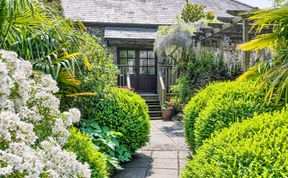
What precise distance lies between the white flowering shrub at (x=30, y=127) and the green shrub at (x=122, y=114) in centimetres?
194

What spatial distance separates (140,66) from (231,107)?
32.7 feet

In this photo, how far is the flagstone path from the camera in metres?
4.40

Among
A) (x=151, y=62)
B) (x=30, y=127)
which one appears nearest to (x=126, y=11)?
(x=151, y=62)

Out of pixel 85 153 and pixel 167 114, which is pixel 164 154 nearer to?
pixel 85 153

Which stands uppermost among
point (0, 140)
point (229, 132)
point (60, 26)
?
point (60, 26)

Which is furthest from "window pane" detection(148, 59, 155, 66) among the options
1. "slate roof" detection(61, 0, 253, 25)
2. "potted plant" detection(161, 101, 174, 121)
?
"potted plant" detection(161, 101, 174, 121)

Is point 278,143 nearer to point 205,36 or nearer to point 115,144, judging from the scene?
point 115,144

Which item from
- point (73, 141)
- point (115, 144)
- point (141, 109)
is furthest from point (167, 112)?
point (73, 141)

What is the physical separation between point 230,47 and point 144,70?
5350 mm

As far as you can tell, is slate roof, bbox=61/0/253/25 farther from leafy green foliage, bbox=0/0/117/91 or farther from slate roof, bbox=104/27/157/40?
leafy green foliage, bbox=0/0/117/91

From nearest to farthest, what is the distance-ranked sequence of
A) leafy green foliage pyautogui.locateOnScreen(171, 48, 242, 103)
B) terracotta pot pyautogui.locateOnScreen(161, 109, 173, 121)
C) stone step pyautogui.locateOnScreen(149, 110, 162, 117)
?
leafy green foliage pyautogui.locateOnScreen(171, 48, 242, 103), terracotta pot pyautogui.locateOnScreen(161, 109, 173, 121), stone step pyautogui.locateOnScreen(149, 110, 162, 117)

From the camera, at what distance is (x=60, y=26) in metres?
3.98

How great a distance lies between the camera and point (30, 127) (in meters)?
1.71

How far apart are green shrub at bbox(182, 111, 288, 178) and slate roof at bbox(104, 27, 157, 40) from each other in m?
10.0
